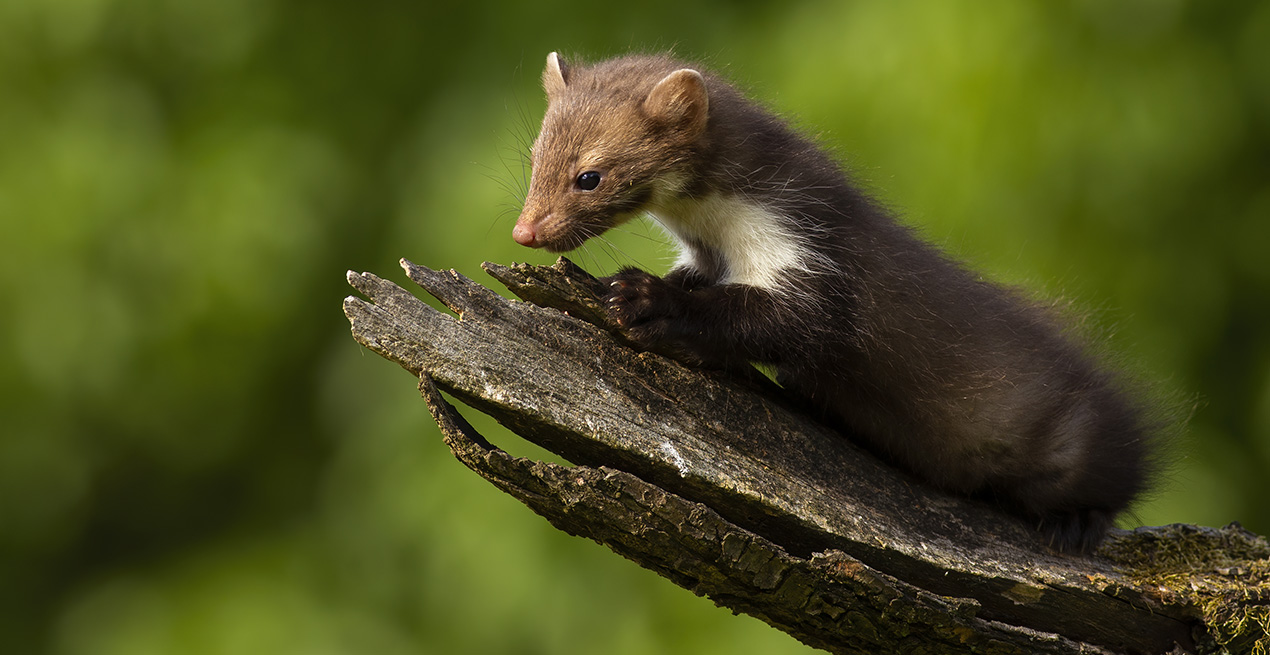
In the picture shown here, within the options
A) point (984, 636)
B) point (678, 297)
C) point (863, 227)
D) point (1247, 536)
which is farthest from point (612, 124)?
point (1247, 536)

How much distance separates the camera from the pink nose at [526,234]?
12.4 ft

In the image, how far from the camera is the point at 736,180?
408 cm

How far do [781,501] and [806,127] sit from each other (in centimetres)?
167

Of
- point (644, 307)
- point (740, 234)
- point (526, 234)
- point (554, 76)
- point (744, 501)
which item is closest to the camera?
point (744, 501)

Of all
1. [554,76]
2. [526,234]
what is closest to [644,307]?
[526,234]

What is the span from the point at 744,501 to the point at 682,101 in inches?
55.5

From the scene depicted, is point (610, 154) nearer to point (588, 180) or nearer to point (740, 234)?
point (588, 180)

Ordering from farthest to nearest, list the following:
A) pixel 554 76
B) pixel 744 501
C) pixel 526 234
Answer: pixel 554 76 → pixel 526 234 → pixel 744 501

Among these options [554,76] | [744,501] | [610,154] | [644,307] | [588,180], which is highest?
[554,76]

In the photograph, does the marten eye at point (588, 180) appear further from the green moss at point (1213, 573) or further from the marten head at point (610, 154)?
the green moss at point (1213, 573)

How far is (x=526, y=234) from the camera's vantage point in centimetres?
378

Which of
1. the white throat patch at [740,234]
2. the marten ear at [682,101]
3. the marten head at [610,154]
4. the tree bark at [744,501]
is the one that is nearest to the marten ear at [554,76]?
the marten head at [610,154]

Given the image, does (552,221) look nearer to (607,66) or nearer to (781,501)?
(607,66)

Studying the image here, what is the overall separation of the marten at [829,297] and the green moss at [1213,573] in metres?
0.19
